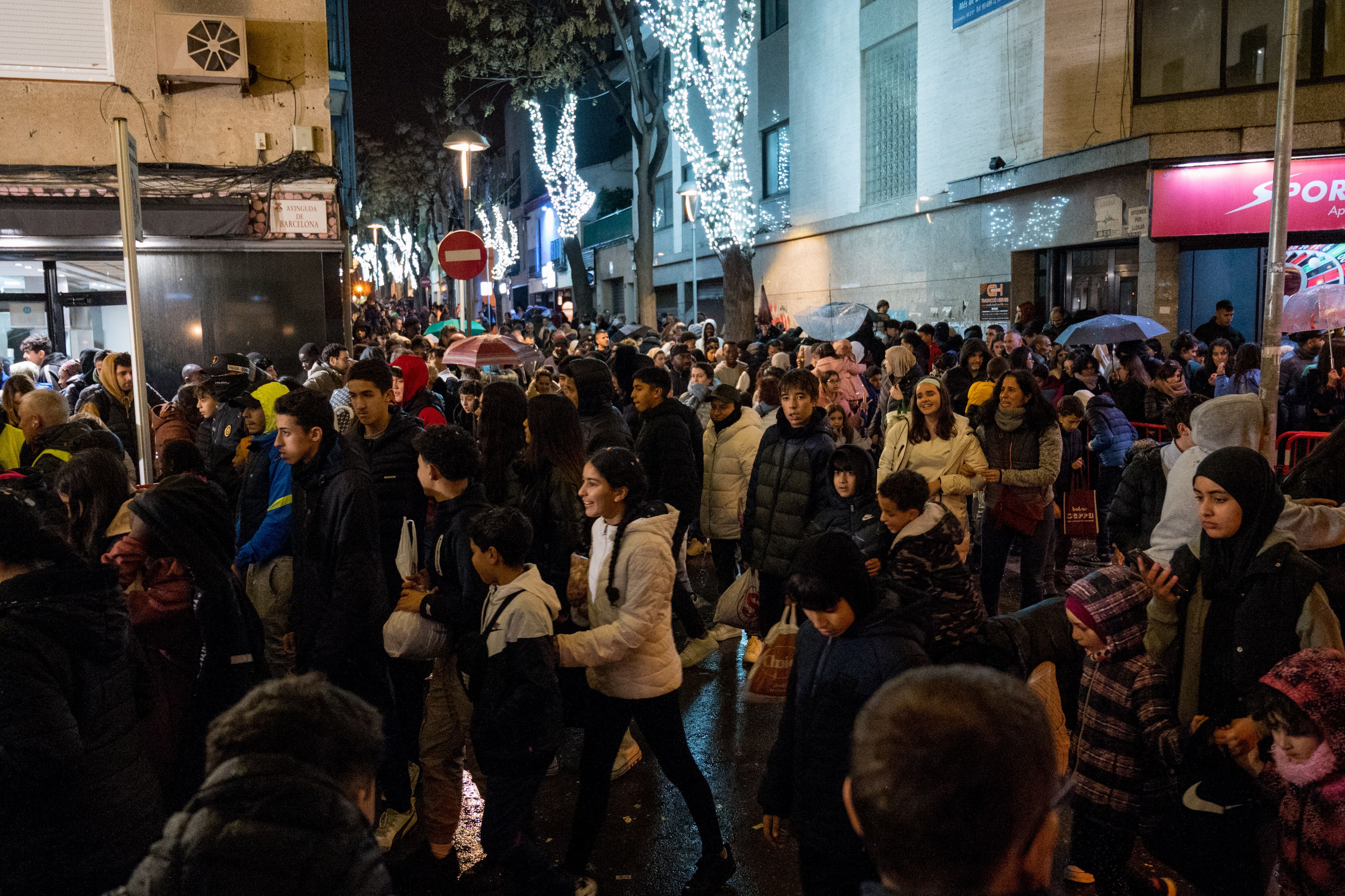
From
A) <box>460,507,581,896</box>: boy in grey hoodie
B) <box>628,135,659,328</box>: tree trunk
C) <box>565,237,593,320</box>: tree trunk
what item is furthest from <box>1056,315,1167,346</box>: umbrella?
<box>565,237,593,320</box>: tree trunk

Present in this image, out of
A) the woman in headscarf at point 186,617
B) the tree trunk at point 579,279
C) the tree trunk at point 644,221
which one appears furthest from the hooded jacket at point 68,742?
the tree trunk at point 579,279

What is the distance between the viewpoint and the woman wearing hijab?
334 cm

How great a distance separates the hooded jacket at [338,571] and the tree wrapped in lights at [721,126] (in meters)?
22.3

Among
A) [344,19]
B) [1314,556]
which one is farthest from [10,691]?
[344,19]

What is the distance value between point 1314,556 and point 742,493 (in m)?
3.78

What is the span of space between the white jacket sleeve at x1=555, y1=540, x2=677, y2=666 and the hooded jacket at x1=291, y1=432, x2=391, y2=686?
1.01m

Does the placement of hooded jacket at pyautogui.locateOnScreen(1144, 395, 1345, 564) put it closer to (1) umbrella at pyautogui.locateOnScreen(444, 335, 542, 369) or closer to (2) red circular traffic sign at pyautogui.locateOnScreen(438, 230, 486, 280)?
(1) umbrella at pyautogui.locateOnScreen(444, 335, 542, 369)

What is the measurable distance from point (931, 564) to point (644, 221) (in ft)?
76.7

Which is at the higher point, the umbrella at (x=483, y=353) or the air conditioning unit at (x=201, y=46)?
the air conditioning unit at (x=201, y=46)

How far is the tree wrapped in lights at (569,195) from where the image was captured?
119ft

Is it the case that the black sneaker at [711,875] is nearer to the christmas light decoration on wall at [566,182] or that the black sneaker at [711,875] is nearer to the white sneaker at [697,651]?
the white sneaker at [697,651]

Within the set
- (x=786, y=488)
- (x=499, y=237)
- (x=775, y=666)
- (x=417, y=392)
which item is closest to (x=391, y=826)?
(x=775, y=666)

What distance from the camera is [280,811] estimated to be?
164cm

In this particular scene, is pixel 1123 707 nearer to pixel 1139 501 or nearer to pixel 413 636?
pixel 1139 501
